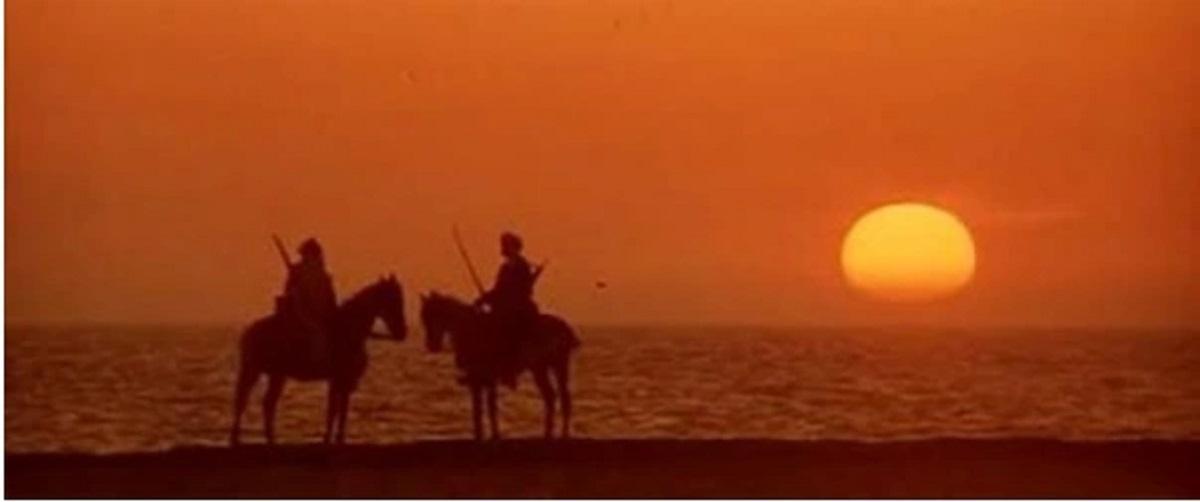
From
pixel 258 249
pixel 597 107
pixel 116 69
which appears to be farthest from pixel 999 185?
pixel 116 69

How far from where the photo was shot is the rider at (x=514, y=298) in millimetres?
3008

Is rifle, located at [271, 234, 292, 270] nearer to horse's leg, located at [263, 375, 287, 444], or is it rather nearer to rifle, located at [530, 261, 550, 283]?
horse's leg, located at [263, 375, 287, 444]

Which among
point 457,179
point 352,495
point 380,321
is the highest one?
point 457,179

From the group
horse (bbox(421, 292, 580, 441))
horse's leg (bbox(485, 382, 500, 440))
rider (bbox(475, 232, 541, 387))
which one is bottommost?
horse's leg (bbox(485, 382, 500, 440))

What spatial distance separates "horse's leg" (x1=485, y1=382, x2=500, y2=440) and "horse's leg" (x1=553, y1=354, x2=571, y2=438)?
90mm

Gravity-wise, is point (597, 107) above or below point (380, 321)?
above

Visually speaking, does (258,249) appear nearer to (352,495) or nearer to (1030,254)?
(352,495)

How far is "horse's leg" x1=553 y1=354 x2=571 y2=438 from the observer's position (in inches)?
118

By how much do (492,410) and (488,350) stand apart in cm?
8

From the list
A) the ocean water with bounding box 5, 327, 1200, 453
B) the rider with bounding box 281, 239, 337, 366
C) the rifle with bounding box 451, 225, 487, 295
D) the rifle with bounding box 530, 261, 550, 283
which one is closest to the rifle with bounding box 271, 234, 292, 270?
the rider with bounding box 281, 239, 337, 366

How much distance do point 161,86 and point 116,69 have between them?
64mm

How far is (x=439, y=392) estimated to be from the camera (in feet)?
9.91

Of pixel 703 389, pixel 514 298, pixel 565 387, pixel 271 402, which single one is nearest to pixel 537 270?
pixel 514 298

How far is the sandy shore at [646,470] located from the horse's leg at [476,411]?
22mm
